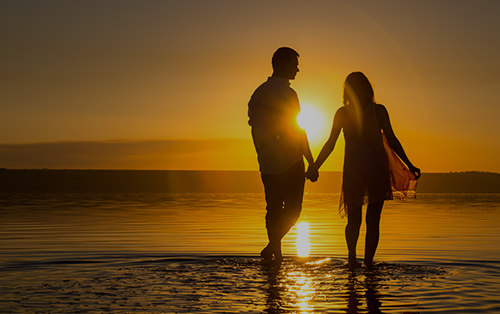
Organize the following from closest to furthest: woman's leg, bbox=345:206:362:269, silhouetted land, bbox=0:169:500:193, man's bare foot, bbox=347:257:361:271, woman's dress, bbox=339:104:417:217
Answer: man's bare foot, bbox=347:257:361:271 < woman's leg, bbox=345:206:362:269 < woman's dress, bbox=339:104:417:217 < silhouetted land, bbox=0:169:500:193

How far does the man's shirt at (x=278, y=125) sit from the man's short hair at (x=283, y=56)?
0.20 meters

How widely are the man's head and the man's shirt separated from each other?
10 centimetres

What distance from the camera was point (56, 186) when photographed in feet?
188

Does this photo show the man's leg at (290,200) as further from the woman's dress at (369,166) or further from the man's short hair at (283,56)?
the man's short hair at (283,56)

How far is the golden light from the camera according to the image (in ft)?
29.9

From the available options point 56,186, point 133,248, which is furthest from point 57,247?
point 56,186

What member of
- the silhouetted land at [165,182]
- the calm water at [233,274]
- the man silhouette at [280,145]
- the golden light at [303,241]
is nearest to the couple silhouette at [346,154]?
the man silhouette at [280,145]

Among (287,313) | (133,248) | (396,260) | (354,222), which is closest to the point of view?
(287,313)

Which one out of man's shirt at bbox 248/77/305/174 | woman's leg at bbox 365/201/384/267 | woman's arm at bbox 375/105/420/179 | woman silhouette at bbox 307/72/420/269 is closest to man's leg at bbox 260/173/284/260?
man's shirt at bbox 248/77/305/174

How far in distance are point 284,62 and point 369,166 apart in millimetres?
1623

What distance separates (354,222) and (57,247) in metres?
4.66

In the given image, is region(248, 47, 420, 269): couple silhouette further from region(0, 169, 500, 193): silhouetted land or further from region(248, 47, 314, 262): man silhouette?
region(0, 169, 500, 193): silhouetted land

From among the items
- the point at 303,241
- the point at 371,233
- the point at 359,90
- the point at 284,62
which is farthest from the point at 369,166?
the point at 303,241

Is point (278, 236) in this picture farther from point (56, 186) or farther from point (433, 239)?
point (56, 186)
